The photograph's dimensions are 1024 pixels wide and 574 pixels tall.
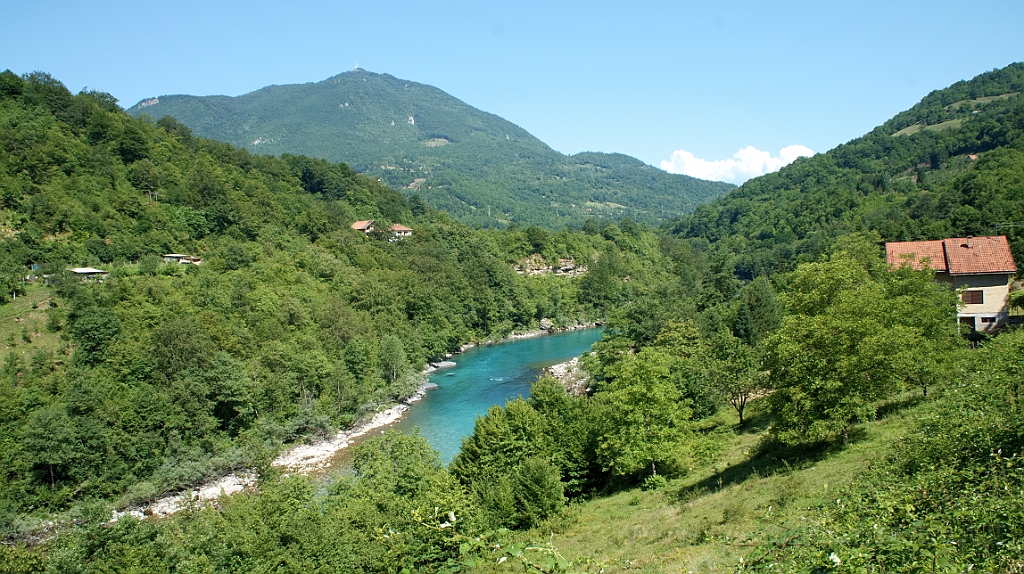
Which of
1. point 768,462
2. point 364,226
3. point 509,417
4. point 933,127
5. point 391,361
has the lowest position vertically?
point 391,361

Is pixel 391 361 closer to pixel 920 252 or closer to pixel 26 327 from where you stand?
pixel 26 327

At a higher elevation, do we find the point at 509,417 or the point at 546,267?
the point at 546,267

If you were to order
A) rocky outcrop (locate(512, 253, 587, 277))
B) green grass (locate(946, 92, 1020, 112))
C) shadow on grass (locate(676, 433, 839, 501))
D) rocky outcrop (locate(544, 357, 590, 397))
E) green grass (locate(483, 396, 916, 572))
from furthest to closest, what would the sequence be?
1. green grass (locate(946, 92, 1020, 112))
2. rocky outcrop (locate(512, 253, 587, 277))
3. rocky outcrop (locate(544, 357, 590, 397))
4. shadow on grass (locate(676, 433, 839, 501))
5. green grass (locate(483, 396, 916, 572))

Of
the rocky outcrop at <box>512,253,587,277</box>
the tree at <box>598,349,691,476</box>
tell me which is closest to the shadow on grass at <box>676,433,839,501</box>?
the tree at <box>598,349,691,476</box>

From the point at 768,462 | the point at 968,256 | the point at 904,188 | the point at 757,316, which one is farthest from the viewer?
the point at 904,188

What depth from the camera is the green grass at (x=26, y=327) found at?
1115 inches

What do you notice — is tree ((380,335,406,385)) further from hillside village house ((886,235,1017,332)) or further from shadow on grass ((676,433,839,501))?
hillside village house ((886,235,1017,332))

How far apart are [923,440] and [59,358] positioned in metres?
36.0

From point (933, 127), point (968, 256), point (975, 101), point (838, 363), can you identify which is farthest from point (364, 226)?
point (975, 101)

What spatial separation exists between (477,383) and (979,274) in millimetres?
30995

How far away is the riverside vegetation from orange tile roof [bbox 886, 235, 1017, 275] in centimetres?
260

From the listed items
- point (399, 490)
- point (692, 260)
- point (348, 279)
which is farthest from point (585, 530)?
point (692, 260)

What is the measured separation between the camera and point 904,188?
241 ft

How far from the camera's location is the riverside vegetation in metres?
7.60
